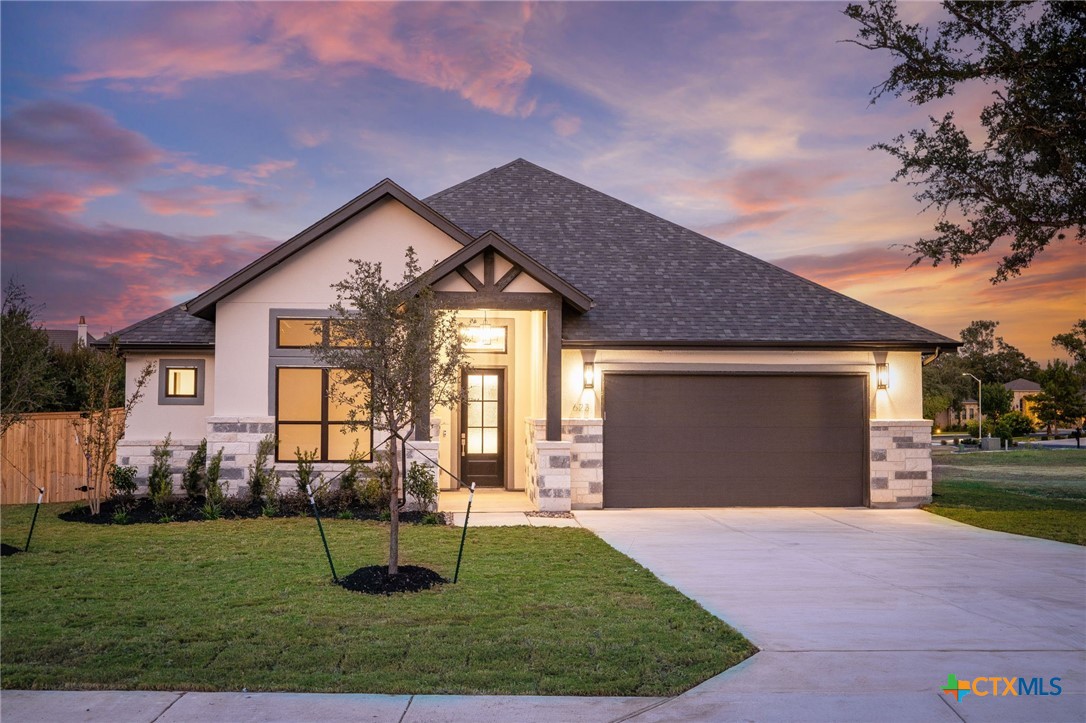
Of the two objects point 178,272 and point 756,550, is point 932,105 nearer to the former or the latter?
point 756,550

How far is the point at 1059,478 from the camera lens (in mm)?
23344

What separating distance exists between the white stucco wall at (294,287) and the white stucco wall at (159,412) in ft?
3.54

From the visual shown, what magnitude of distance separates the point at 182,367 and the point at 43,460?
3.27 m

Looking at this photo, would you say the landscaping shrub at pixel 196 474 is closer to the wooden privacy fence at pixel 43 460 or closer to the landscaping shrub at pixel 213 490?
the landscaping shrub at pixel 213 490

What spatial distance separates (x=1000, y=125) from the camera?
13.8 metres

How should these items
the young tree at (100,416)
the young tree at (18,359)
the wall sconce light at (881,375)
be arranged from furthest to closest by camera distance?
the wall sconce light at (881,375)
the young tree at (100,416)
the young tree at (18,359)

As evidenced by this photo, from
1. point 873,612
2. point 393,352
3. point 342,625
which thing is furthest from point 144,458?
point 873,612

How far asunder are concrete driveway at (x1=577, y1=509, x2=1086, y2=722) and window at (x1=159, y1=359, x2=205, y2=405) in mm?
7867

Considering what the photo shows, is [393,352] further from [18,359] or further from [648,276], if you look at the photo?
[648,276]

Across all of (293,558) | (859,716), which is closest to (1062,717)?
(859,716)

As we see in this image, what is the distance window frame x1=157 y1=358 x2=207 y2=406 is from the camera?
15.5 m

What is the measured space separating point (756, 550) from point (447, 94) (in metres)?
11.5

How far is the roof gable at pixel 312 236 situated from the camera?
46.9 feet

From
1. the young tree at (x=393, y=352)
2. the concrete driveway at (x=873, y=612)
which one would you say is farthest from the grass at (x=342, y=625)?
the young tree at (x=393, y=352)
